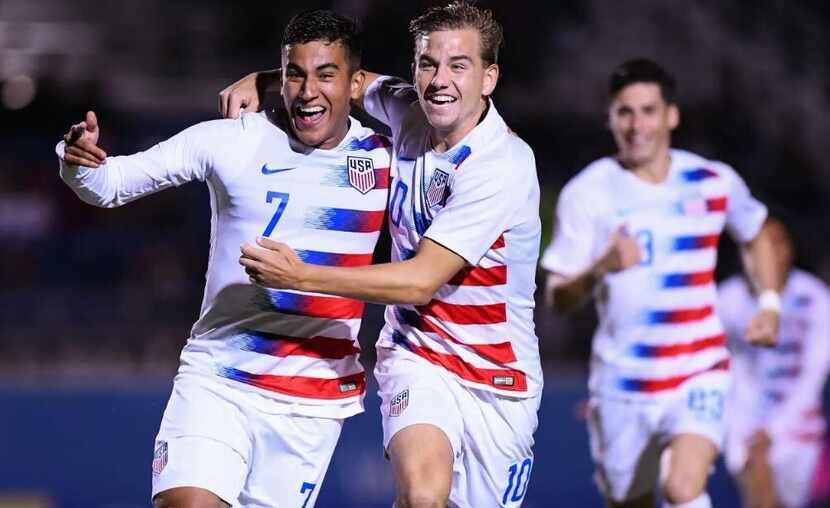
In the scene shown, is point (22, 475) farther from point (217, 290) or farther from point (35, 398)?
point (217, 290)

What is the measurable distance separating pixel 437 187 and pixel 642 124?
6.58 feet

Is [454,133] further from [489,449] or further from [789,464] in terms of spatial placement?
[789,464]

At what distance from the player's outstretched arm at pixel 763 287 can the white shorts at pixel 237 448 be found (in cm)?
238

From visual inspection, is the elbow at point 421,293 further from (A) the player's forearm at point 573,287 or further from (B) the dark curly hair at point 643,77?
(B) the dark curly hair at point 643,77

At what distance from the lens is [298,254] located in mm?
4770

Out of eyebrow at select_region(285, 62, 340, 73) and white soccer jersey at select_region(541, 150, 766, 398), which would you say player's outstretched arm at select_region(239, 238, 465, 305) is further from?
white soccer jersey at select_region(541, 150, 766, 398)

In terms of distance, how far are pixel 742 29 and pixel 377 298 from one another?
8.81 metres

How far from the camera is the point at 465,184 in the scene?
4.70 m

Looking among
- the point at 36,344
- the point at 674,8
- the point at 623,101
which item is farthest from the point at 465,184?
the point at 674,8

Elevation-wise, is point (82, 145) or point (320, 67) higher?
point (320, 67)

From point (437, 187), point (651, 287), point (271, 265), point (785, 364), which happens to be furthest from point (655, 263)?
point (271, 265)

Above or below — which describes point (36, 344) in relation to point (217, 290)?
below

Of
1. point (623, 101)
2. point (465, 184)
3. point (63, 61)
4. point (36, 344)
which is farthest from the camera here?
point (63, 61)

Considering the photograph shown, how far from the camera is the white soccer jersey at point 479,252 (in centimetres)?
473
